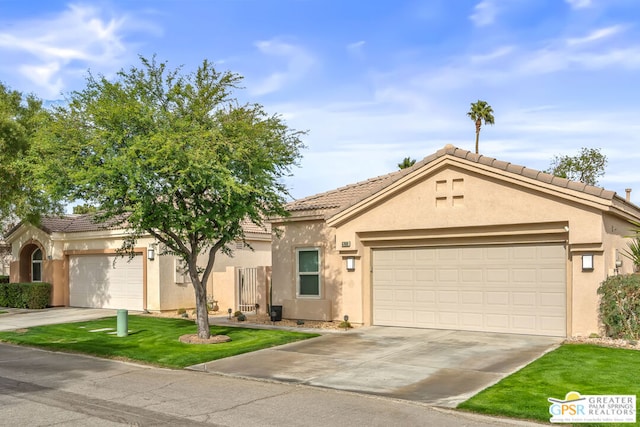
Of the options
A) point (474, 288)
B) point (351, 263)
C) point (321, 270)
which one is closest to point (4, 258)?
point (321, 270)

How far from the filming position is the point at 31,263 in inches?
1154

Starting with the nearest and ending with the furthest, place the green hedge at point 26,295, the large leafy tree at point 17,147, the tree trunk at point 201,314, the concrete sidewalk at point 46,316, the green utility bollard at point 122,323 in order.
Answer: the tree trunk at point 201,314
the green utility bollard at point 122,323
the concrete sidewalk at point 46,316
the large leafy tree at point 17,147
the green hedge at point 26,295

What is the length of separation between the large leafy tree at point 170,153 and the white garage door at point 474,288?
4.68m

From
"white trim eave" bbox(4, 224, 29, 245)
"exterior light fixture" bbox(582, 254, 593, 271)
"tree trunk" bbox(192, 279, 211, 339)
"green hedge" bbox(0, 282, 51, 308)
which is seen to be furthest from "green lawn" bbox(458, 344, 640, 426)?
"white trim eave" bbox(4, 224, 29, 245)

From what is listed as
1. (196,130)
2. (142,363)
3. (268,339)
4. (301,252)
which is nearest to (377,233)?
(301,252)

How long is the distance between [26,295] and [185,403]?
64.1ft

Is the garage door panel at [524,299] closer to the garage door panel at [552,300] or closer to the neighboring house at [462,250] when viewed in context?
the neighboring house at [462,250]

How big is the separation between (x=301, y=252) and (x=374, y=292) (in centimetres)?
300

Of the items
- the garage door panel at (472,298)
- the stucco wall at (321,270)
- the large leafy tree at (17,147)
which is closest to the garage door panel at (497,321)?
the garage door panel at (472,298)

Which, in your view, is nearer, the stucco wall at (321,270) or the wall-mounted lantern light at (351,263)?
the wall-mounted lantern light at (351,263)

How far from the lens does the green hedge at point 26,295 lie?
26.2 m

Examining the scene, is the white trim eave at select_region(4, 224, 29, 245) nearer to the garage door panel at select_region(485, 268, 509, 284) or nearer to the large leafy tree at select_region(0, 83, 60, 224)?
the large leafy tree at select_region(0, 83, 60, 224)

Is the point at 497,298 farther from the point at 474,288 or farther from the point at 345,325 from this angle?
the point at 345,325

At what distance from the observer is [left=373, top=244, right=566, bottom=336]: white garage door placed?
15.4m
